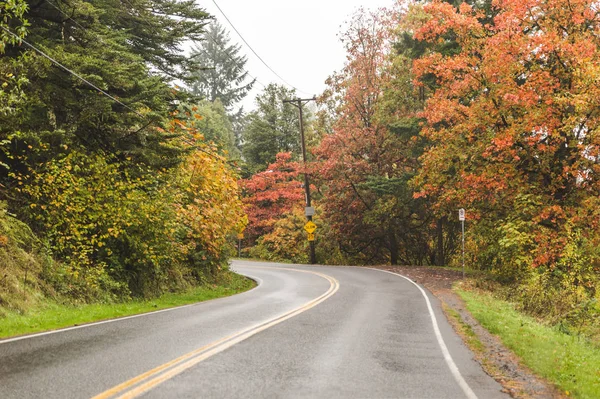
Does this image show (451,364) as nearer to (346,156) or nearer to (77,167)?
(77,167)

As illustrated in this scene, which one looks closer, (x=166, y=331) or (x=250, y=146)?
(x=166, y=331)

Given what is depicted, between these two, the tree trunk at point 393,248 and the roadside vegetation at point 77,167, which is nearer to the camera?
the roadside vegetation at point 77,167

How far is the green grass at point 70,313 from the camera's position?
9.05 metres

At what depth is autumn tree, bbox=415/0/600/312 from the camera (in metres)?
17.1

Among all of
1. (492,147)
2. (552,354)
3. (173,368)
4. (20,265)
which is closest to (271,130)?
(492,147)

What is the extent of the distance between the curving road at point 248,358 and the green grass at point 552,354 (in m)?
0.95

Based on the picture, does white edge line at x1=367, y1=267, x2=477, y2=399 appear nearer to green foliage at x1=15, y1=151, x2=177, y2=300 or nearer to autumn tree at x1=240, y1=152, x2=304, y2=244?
green foliage at x1=15, y1=151, x2=177, y2=300

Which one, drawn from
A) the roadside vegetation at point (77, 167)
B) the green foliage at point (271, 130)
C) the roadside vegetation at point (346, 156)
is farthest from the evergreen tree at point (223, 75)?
the roadside vegetation at point (77, 167)

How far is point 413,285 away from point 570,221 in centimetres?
627

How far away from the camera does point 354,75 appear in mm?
33688

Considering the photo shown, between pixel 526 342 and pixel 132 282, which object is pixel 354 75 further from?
pixel 526 342

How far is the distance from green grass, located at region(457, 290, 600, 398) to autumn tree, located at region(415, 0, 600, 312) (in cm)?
519

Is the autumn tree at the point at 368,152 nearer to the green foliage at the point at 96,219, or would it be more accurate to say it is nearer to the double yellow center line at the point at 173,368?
the green foliage at the point at 96,219

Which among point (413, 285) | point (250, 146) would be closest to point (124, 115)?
point (413, 285)
